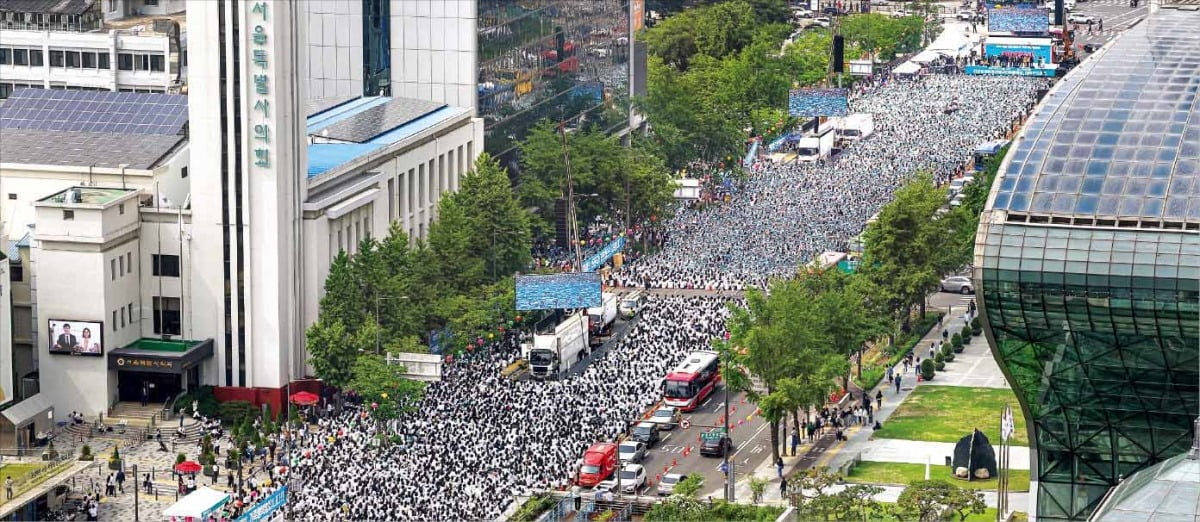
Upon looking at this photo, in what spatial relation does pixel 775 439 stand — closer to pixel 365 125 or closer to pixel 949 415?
pixel 949 415

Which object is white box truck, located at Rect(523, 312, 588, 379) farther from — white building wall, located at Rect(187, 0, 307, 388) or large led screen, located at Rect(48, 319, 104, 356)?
large led screen, located at Rect(48, 319, 104, 356)

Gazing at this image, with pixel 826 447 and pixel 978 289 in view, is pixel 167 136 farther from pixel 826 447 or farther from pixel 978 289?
pixel 978 289

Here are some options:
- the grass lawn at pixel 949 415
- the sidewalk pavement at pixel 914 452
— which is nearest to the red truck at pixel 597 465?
the sidewalk pavement at pixel 914 452

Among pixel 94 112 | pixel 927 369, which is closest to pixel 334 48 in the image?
pixel 94 112

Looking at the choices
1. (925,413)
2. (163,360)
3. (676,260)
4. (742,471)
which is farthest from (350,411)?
(676,260)

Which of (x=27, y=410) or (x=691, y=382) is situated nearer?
(x=27, y=410)

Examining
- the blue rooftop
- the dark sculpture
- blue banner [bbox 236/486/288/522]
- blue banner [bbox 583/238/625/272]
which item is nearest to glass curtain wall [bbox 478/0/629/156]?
the blue rooftop
